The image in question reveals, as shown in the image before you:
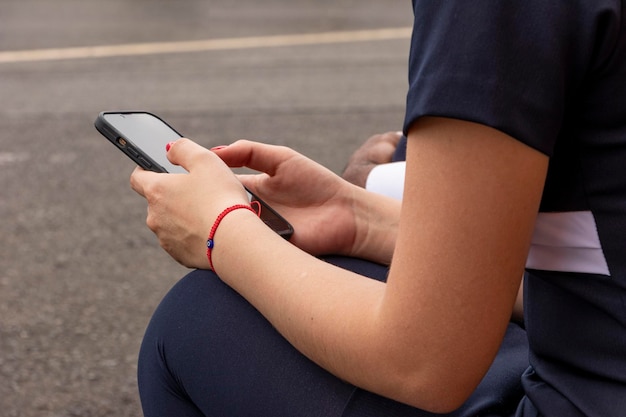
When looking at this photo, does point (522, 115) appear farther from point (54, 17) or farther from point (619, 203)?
point (54, 17)

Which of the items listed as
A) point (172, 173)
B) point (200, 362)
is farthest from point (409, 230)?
point (172, 173)

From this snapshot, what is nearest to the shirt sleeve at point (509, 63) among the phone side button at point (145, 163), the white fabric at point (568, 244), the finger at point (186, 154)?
the white fabric at point (568, 244)

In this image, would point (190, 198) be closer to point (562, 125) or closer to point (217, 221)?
point (217, 221)

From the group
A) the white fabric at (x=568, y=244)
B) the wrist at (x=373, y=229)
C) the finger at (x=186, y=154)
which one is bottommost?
the wrist at (x=373, y=229)

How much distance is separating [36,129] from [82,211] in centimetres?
140

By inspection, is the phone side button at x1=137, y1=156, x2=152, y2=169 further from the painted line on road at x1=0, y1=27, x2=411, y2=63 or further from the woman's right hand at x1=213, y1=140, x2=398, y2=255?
the painted line on road at x1=0, y1=27, x2=411, y2=63

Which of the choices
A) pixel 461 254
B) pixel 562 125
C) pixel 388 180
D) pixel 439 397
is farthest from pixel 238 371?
pixel 388 180

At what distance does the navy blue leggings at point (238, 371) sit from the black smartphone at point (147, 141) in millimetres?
149

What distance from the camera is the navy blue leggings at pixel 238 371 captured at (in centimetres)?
129

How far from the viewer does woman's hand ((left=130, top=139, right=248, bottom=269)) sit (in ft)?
4.52

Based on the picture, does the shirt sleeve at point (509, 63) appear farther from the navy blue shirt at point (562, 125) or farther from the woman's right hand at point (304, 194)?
the woman's right hand at point (304, 194)

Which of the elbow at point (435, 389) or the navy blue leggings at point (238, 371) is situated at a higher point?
the elbow at point (435, 389)

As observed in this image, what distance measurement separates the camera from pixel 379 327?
114cm

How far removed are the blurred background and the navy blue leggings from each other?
1.17 meters
